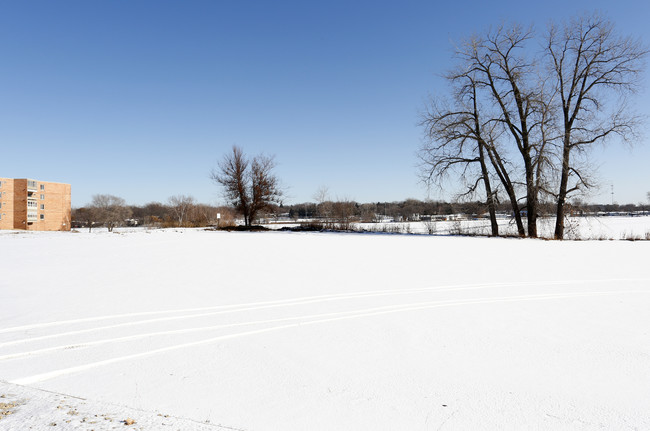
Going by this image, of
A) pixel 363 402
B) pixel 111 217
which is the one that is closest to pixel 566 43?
pixel 363 402

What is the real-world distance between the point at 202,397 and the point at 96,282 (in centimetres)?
589

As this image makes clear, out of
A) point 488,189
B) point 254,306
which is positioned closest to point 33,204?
point 488,189

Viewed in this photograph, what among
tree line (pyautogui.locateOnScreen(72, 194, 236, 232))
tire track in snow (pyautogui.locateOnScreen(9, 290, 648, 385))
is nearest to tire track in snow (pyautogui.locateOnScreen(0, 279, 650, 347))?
tire track in snow (pyautogui.locateOnScreen(9, 290, 648, 385))

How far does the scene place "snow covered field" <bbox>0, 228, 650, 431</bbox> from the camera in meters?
2.57

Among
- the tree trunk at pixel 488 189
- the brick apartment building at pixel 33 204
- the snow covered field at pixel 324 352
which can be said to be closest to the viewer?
the snow covered field at pixel 324 352

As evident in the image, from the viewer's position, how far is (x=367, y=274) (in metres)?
8.43

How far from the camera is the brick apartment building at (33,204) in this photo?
200 ft

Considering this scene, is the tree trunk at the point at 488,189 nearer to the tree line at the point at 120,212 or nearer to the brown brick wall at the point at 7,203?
the tree line at the point at 120,212

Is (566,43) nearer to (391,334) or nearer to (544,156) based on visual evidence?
(544,156)

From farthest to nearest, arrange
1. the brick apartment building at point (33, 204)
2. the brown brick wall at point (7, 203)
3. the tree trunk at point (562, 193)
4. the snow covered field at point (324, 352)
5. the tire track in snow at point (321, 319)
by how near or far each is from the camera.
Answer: the brick apartment building at point (33, 204) < the brown brick wall at point (7, 203) < the tree trunk at point (562, 193) < the tire track in snow at point (321, 319) < the snow covered field at point (324, 352)

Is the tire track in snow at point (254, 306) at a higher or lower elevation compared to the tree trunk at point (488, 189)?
lower

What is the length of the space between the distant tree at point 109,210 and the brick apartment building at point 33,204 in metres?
6.02

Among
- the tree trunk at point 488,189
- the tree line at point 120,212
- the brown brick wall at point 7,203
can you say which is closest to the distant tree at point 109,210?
the tree line at point 120,212

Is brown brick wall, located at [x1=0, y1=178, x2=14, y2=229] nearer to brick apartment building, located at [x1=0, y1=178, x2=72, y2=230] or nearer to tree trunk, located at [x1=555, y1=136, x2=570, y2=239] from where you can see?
brick apartment building, located at [x1=0, y1=178, x2=72, y2=230]
